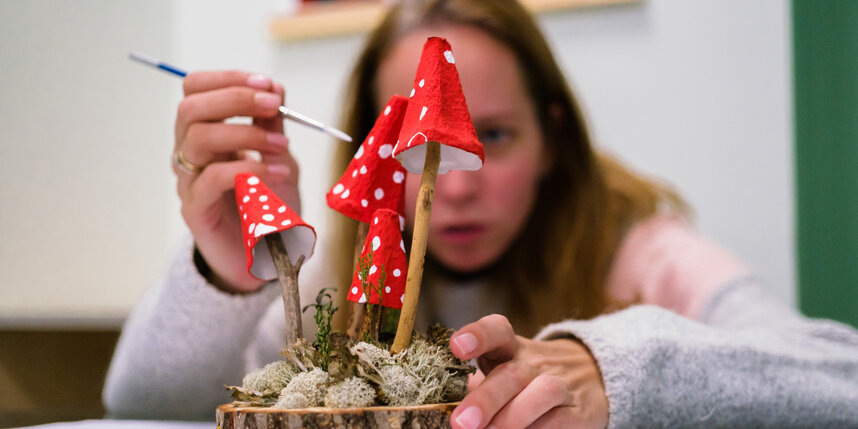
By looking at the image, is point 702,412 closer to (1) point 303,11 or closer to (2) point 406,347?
(2) point 406,347

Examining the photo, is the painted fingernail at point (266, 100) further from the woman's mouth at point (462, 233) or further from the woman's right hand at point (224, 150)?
the woman's mouth at point (462, 233)

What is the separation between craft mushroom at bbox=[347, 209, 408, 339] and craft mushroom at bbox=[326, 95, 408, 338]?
0.02 metres

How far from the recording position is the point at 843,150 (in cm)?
91

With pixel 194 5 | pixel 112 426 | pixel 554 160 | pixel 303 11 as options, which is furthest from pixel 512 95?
pixel 194 5

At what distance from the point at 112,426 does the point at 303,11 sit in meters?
1.17

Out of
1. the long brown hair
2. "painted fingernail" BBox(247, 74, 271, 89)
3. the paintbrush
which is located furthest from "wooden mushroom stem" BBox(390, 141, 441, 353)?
the long brown hair

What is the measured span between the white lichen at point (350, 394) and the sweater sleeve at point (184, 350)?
336 mm

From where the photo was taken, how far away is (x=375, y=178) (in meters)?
0.39

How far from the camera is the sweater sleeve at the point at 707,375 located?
47 centimetres

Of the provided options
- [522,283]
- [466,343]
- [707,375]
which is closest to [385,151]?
[466,343]

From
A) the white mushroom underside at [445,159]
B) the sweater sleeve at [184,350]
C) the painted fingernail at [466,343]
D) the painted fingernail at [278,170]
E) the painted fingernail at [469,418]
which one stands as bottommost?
the sweater sleeve at [184,350]

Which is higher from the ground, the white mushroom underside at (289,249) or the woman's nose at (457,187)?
the white mushroom underside at (289,249)

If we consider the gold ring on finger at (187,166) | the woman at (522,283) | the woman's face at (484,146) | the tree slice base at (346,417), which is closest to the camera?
the tree slice base at (346,417)

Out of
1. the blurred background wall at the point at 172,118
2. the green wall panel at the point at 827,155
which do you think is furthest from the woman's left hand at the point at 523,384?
the green wall panel at the point at 827,155
